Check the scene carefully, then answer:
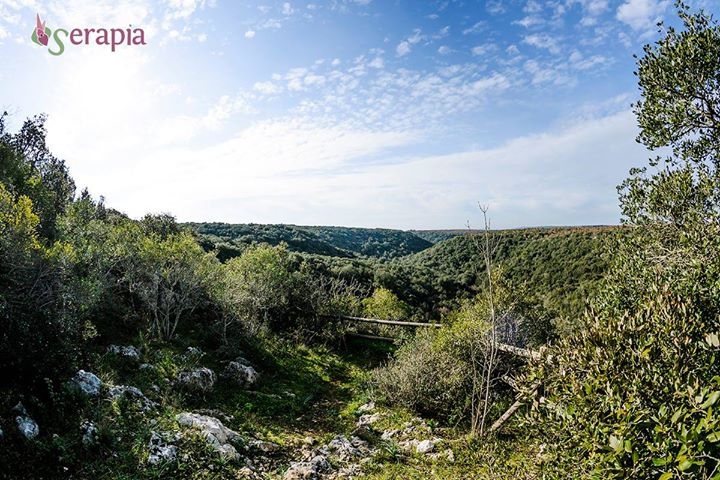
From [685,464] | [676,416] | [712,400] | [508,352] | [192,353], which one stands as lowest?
[192,353]

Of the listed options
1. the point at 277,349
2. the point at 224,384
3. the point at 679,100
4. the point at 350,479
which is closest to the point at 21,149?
the point at 277,349

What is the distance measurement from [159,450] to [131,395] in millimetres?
2459

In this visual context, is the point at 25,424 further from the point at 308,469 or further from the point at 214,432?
the point at 308,469

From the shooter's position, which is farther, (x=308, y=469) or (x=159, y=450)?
(x=308, y=469)

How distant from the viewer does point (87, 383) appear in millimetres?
9195

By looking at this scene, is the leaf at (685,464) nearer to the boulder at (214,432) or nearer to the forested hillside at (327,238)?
the boulder at (214,432)

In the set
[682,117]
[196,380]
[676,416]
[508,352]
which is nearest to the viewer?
[676,416]

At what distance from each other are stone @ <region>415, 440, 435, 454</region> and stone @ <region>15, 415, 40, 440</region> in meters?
7.45

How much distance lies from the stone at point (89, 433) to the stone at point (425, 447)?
654cm

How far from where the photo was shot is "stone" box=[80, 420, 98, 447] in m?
7.51

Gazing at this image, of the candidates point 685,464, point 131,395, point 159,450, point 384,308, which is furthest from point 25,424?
point 384,308

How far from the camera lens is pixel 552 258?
5156 cm

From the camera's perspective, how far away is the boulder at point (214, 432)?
26.8 ft

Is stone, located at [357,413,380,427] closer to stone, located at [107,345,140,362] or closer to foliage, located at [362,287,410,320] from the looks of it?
stone, located at [107,345,140,362]
